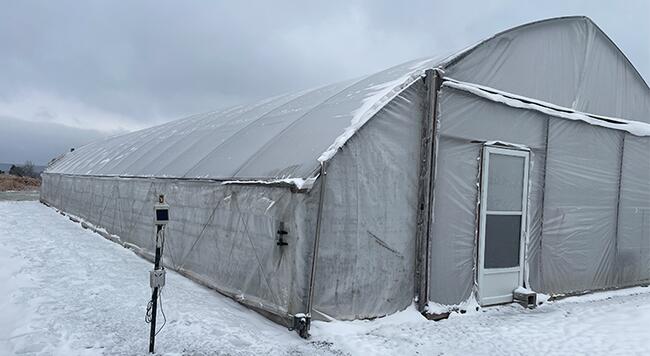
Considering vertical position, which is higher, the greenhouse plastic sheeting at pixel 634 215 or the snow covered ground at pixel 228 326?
the greenhouse plastic sheeting at pixel 634 215

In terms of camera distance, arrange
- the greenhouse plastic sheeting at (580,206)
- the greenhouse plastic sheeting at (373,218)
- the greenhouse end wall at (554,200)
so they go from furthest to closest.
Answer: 1. the greenhouse plastic sheeting at (580,206)
2. the greenhouse end wall at (554,200)
3. the greenhouse plastic sheeting at (373,218)

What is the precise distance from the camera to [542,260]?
7359 millimetres

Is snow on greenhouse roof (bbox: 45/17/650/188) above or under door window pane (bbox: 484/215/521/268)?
above

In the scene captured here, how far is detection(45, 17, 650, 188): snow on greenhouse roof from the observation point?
5918 mm

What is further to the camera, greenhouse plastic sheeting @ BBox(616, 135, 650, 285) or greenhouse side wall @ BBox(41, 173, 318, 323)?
greenhouse plastic sheeting @ BBox(616, 135, 650, 285)

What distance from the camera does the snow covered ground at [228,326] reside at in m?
4.59

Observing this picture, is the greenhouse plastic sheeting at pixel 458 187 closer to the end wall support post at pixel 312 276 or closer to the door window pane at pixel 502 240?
the door window pane at pixel 502 240

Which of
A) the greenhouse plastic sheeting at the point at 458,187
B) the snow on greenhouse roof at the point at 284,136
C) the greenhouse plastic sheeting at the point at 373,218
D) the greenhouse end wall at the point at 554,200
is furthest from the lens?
the greenhouse end wall at the point at 554,200

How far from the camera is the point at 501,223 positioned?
271 inches

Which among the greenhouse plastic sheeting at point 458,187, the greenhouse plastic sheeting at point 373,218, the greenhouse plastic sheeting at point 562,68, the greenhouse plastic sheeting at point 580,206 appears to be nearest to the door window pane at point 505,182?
the greenhouse plastic sheeting at point 458,187

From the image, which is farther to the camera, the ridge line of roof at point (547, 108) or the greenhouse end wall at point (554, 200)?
the ridge line of roof at point (547, 108)

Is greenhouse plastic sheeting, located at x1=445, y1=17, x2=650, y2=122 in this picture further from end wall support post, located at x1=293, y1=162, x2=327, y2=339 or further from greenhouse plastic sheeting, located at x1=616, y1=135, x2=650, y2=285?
end wall support post, located at x1=293, y1=162, x2=327, y2=339

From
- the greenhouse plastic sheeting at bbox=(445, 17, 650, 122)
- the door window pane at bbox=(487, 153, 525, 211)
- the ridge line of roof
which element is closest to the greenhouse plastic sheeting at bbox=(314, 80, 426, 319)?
the ridge line of roof

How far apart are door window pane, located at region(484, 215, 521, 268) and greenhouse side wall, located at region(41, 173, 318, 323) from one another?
2871mm
